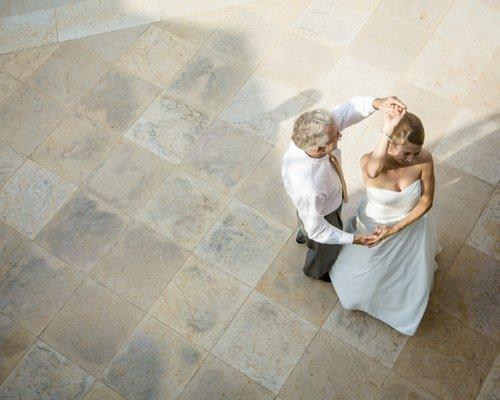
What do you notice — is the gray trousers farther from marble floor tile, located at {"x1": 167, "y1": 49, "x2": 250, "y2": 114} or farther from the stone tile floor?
marble floor tile, located at {"x1": 167, "y1": 49, "x2": 250, "y2": 114}

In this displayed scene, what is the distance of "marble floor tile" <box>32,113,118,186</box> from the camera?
17.4ft

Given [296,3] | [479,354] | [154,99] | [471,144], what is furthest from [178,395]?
[296,3]

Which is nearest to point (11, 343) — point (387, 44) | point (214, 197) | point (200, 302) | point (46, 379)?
point (46, 379)

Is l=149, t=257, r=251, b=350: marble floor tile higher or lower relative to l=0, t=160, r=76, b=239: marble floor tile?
lower

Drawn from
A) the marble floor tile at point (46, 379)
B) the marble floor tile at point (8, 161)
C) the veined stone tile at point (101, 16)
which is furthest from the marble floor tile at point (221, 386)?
the veined stone tile at point (101, 16)

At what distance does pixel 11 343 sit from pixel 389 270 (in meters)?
2.92

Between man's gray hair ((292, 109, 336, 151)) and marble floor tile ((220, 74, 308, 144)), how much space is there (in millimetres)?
1812

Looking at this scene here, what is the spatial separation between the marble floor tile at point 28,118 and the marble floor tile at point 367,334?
3107 mm

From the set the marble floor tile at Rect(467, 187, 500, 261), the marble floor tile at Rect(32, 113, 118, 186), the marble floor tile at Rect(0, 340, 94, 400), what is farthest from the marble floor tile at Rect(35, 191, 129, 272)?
the marble floor tile at Rect(467, 187, 500, 261)

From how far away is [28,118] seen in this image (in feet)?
18.4

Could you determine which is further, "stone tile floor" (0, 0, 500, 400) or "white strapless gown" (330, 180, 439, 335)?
"stone tile floor" (0, 0, 500, 400)

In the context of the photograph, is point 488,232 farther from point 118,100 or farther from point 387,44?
point 118,100

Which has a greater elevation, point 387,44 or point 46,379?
point 387,44

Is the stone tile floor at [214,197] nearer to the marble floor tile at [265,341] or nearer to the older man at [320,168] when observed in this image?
the marble floor tile at [265,341]
